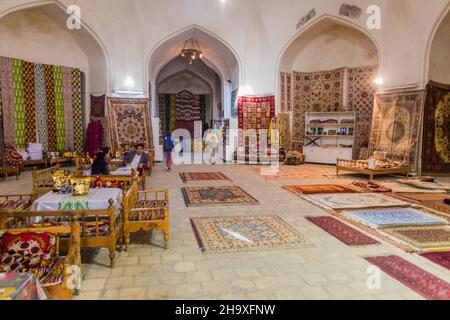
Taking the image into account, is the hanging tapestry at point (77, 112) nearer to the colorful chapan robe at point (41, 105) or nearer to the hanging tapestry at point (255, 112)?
the colorful chapan robe at point (41, 105)

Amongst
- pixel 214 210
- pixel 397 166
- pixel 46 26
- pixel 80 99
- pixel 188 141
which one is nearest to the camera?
pixel 214 210

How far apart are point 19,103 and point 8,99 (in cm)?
40

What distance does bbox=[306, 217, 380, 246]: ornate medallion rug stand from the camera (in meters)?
4.25

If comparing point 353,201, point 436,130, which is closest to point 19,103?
point 353,201

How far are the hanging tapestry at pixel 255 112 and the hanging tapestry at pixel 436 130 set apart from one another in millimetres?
5626

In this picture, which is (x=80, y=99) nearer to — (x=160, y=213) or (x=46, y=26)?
(x=46, y=26)

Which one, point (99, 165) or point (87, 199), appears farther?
point (99, 165)

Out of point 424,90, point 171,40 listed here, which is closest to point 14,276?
point 424,90

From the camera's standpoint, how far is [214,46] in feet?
47.2

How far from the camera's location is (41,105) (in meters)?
11.4

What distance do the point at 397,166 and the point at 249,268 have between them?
783 cm

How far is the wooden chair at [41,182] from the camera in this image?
5.35 m

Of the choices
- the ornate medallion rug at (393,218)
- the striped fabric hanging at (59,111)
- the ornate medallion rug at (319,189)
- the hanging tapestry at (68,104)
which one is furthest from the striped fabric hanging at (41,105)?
the ornate medallion rug at (393,218)

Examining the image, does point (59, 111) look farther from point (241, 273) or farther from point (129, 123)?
point (241, 273)
